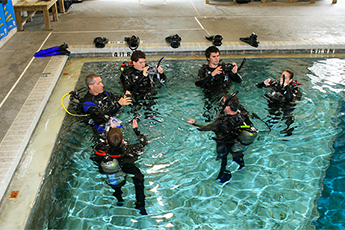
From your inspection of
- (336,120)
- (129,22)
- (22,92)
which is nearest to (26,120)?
(22,92)

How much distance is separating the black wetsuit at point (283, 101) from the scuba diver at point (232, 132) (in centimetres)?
103

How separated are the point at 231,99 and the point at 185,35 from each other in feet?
15.0

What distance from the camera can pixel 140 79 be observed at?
191 inches

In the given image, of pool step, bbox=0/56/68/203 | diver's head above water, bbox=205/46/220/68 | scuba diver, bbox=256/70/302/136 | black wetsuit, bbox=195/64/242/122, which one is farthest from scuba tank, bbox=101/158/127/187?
diver's head above water, bbox=205/46/220/68

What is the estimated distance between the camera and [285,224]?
2.90 meters

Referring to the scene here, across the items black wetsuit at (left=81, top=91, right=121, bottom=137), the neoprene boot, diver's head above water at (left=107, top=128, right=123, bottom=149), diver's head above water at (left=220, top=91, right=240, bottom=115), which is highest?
diver's head above water at (left=220, top=91, right=240, bottom=115)

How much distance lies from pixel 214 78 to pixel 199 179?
2.28m

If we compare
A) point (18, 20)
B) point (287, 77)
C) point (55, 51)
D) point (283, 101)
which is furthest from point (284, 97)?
point (18, 20)

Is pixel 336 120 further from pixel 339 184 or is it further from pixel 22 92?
pixel 22 92

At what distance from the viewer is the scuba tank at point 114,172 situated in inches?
119

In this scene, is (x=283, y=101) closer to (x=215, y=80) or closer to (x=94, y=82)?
(x=215, y=80)

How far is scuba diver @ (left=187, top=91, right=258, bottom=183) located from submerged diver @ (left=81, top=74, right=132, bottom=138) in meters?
1.28

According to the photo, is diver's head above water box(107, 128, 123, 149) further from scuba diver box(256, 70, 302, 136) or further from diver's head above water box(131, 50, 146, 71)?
scuba diver box(256, 70, 302, 136)

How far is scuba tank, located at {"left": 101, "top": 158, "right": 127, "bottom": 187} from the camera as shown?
3.04 m
